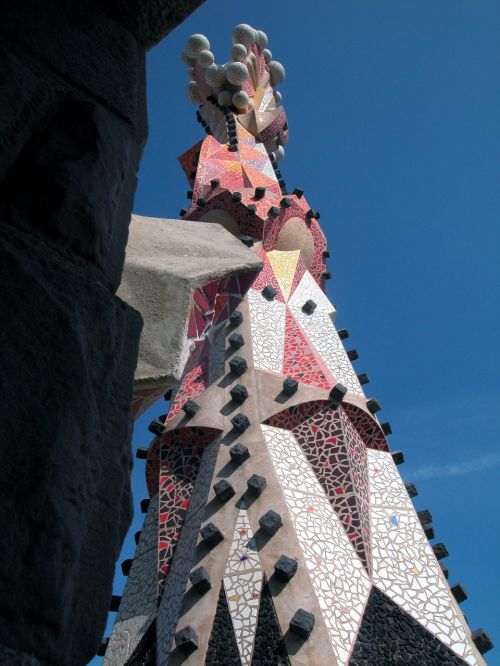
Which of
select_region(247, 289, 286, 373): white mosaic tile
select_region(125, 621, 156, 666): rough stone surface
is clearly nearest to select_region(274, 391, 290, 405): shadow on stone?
select_region(247, 289, 286, 373): white mosaic tile

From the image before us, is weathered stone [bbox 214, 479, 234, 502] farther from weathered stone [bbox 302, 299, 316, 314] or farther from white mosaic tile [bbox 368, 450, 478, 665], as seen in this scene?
weathered stone [bbox 302, 299, 316, 314]

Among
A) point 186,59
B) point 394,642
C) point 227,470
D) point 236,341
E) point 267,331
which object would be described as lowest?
point 394,642

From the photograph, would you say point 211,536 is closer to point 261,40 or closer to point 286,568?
point 286,568

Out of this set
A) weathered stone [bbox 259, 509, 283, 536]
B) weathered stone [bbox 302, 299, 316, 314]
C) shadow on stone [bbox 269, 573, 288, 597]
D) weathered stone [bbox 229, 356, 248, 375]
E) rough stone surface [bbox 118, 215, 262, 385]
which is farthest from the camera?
weathered stone [bbox 302, 299, 316, 314]

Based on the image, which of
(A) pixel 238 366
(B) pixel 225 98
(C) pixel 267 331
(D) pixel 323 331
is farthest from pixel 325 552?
(B) pixel 225 98

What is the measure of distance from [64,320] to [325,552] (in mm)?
4251

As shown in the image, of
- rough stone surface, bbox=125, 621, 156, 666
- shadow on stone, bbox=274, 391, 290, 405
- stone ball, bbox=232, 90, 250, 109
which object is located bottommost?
rough stone surface, bbox=125, 621, 156, 666

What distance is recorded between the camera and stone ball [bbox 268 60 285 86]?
42.6 feet

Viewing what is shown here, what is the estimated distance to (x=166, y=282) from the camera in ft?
5.79

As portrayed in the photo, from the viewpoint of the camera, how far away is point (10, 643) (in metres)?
0.80

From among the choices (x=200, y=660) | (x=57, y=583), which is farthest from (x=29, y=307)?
(x=200, y=660)

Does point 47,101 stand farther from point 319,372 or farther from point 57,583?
point 319,372

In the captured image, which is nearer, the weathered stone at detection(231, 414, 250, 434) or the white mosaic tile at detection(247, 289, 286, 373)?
the weathered stone at detection(231, 414, 250, 434)

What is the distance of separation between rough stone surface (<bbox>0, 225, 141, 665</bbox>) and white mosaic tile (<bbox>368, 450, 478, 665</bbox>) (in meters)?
4.10
